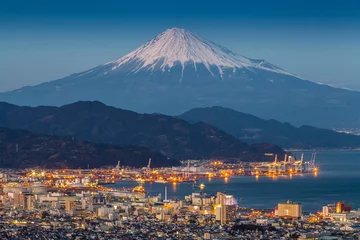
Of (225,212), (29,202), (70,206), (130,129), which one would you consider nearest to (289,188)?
(29,202)

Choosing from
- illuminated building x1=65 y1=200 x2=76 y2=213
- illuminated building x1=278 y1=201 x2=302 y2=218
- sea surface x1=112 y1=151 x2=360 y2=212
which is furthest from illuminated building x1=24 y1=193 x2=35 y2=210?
illuminated building x1=278 y1=201 x2=302 y2=218

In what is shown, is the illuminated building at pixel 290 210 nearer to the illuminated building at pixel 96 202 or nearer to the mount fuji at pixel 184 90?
the illuminated building at pixel 96 202

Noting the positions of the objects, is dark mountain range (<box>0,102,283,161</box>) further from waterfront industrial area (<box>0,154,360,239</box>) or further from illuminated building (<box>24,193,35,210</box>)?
illuminated building (<box>24,193,35,210</box>)

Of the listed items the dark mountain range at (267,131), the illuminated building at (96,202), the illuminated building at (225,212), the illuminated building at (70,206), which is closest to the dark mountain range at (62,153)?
the illuminated building at (96,202)

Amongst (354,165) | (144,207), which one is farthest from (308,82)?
(144,207)

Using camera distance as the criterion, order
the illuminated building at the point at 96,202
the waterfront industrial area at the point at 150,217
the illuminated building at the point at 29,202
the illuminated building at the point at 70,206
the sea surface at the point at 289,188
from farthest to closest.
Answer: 1. the sea surface at the point at 289,188
2. the illuminated building at the point at 29,202
3. the illuminated building at the point at 96,202
4. the illuminated building at the point at 70,206
5. the waterfront industrial area at the point at 150,217
